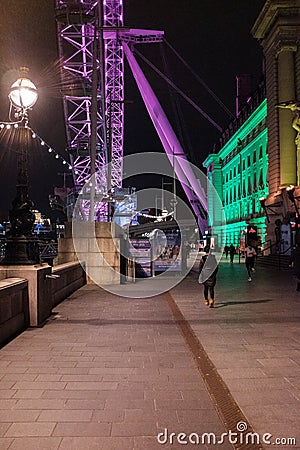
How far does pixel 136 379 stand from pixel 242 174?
69.1 meters

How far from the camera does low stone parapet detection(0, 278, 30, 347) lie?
781cm

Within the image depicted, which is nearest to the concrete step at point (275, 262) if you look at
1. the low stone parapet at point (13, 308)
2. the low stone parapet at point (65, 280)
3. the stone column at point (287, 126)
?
the stone column at point (287, 126)

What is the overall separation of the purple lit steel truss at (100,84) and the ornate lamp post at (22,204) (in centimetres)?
1532

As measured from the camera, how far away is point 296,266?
16188mm

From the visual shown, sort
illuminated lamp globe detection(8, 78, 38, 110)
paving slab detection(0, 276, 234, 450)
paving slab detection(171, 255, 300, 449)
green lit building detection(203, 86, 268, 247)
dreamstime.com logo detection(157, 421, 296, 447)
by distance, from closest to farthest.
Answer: dreamstime.com logo detection(157, 421, 296, 447)
paving slab detection(0, 276, 234, 450)
paving slab detection(171, 255, 300, 449)
illuminated lamp globe detection(8, 78, 38, 110)
green lit building detection(203, 86, 268, 247)

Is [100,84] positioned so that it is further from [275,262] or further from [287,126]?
[275,262]

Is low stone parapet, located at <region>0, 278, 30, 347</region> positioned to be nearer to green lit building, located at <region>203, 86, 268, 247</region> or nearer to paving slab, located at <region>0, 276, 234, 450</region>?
paving slab, located at <region>0, 276, 234, 450</region>

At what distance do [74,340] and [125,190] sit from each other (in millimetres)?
45524

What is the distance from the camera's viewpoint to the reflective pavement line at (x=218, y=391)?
4.32 metres

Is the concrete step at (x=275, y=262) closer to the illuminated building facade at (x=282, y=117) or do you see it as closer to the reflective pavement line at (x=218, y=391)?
the illuminated building facade at (x=282, y=117)

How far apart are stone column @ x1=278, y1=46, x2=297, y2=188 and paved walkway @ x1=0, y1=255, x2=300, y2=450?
32.5 metres

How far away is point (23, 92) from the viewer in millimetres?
9180

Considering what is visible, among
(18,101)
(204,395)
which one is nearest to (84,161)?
(18,101)

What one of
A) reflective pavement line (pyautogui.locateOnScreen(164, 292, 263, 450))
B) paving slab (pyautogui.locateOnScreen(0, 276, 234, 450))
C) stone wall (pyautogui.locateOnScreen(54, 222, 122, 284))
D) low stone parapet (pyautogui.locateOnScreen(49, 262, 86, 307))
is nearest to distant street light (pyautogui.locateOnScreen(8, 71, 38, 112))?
low stone parapet (pyautogui.locateOnScreen(49, 262, 86, 307))
